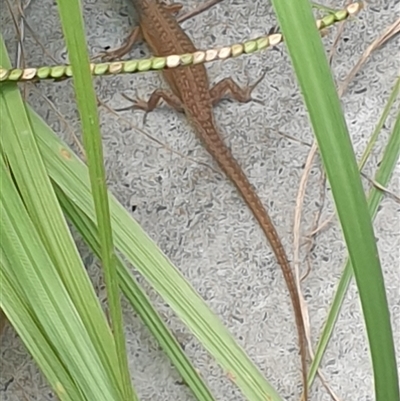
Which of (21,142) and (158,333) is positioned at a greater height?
(21,142)

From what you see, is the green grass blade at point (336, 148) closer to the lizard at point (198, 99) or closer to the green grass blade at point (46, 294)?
the green grass blade at point (46, 294)

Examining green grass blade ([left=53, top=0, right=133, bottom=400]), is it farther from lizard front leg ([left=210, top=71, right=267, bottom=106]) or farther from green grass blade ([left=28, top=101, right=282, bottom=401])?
lizard front leg ([left=210, top=71, right=267, bottom=106])

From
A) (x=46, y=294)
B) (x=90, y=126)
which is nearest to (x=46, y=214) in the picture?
(x=46, y=294)

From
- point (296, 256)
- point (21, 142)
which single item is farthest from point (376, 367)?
point (296, 256)

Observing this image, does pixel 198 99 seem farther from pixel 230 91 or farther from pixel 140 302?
pixel 140 302

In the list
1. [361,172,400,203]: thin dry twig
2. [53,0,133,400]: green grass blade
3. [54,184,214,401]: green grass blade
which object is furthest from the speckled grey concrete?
[53,0,133,400]: green grass blade

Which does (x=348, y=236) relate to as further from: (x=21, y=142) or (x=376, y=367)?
(x=21, y=142)

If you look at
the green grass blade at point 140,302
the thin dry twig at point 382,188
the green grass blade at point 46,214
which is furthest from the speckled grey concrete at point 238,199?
the green grass blade at point 46,214
